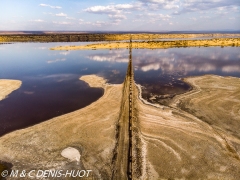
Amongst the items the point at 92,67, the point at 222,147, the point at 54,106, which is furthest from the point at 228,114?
the point at 92,67

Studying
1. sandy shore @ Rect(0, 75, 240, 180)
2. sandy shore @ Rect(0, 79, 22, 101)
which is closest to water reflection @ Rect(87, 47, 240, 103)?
sandy shore @ Rect(0, 75, 240, 180)

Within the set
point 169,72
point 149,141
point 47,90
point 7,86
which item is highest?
point 169,72

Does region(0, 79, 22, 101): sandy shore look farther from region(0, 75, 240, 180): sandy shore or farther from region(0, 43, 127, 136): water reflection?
region(0, 75, 240, 180): sandy shore

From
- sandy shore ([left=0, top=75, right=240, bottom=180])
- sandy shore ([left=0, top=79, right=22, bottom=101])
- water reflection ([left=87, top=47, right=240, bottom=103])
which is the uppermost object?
water reflection ([left=87, top=47, right=240, bottom=103])

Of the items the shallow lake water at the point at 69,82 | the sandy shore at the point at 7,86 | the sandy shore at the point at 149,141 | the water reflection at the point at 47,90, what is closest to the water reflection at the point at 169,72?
the shallow lake water at the point at 69,82

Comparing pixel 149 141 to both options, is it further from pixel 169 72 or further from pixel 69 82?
pixel 169 72

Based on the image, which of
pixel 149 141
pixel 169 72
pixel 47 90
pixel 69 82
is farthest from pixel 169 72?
pixel 149 141

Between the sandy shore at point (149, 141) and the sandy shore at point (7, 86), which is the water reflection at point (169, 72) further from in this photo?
the sandy shore at point (7, 86)
